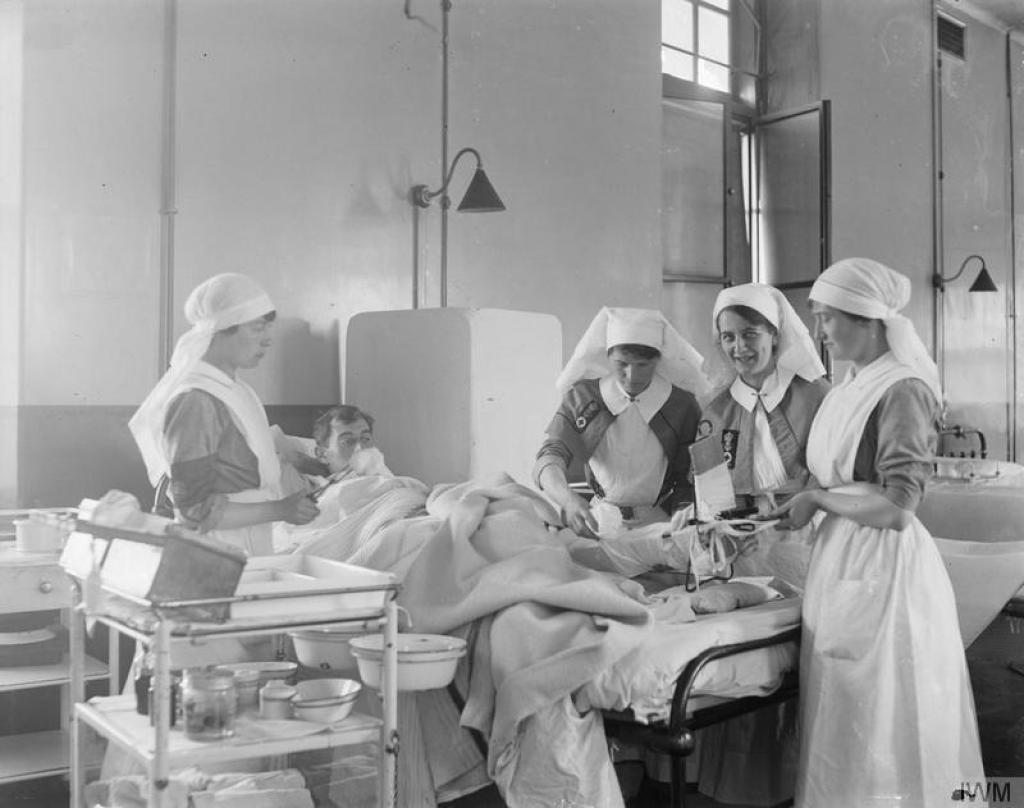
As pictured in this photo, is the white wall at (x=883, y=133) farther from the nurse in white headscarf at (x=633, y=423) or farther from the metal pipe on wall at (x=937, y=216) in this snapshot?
the nurse in white headscarf at (x=633, y=423)

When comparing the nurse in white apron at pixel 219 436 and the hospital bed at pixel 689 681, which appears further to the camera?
the nurse in white apron at pixel 219 436

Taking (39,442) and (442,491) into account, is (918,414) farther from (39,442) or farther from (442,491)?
(39,442)

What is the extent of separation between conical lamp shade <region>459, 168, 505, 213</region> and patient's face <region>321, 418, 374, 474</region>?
53.3 inches

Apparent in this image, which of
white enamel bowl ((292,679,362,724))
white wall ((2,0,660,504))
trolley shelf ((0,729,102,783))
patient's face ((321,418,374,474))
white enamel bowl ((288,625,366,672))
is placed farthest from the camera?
patient's face ((321,418,374,474))

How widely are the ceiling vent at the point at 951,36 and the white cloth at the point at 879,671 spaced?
22.8 ft

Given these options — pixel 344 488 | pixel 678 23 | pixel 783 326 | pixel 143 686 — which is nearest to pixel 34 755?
pixel 143 686

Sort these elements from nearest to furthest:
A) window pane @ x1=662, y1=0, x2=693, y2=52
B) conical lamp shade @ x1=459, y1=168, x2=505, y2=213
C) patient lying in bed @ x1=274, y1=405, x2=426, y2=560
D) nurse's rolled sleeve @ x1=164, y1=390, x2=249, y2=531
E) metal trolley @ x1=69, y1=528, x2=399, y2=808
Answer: metal trolley @ x1=69, y1=528, x2=399, y2=808 → nurse's rolled sleeve @ x1=164, y1=390, x2=249, y2=531 → patient lying in bed @ x1=274, y1=405, x2=426, y2=560 → conical lamp shade @ x1=459, y1=168, x2=505, y2=213 → window pane @ x1=662, y1=0, x2=693, y2=52

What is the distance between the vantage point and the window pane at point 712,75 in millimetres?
8383

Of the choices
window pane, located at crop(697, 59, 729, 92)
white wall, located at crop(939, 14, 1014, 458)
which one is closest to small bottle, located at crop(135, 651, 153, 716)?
window pane, located at crop(697, 59, 729, 92)

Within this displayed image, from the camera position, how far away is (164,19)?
197 inches

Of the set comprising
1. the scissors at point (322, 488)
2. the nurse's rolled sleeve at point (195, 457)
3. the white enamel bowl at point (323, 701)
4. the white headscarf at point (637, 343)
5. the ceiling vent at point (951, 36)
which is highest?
the ceiling vent at point (951, 36)

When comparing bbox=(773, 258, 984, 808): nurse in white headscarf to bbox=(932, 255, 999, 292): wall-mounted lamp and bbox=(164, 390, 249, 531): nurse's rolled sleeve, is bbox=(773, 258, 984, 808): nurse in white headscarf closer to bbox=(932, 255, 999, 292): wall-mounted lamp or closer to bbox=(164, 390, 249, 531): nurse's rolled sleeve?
bbox=(164, 390, 249, 531): nurse's rolled sleeve

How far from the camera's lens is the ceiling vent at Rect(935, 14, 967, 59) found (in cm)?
941

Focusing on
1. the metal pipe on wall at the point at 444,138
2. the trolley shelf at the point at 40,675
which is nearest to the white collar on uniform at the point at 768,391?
the trolley shelf at the point at 40,675
